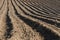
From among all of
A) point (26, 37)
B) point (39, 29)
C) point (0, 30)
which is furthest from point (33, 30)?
point (0, 30)

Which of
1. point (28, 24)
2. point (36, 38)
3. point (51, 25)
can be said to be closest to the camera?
point (36, 38)

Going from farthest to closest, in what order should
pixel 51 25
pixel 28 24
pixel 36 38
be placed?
1. pixel 28 24
2. pixel 51 25
3. pixel 36 38

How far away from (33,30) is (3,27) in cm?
239

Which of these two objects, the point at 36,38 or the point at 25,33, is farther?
the point at 25,33

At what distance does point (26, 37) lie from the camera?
9109 mm

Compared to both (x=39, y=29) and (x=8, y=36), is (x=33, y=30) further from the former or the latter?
(x=8, y=36)

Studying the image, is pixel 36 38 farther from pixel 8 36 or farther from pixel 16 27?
pixel 16 27

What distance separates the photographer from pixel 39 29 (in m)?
9.95

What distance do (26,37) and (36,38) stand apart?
503 millimetres

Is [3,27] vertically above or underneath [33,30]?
underneath

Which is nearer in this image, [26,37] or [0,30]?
[26,37]

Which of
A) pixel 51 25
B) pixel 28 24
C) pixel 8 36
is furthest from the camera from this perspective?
pixel 28 24

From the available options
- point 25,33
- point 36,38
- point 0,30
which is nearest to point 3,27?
point 0,30

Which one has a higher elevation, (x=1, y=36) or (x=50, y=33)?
(x=50, y=33)
